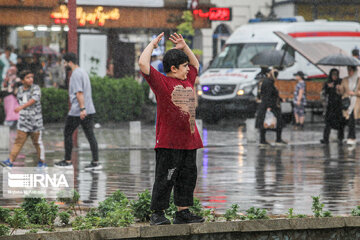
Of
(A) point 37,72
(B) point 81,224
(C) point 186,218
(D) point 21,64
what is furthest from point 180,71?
(A) point 37,72

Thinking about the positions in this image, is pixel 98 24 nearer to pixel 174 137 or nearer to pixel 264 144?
pixel 264 144

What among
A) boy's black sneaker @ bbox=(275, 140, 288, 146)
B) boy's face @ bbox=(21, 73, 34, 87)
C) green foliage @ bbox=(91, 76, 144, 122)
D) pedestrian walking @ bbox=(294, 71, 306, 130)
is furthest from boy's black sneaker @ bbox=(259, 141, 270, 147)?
green foliage @ bbox=(91, 76, 144, 122)

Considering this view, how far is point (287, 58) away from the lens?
26047mm

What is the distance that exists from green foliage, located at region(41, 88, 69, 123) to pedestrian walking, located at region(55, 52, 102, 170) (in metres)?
9.92

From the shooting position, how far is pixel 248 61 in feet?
86.8

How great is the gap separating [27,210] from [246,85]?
17.4 meters

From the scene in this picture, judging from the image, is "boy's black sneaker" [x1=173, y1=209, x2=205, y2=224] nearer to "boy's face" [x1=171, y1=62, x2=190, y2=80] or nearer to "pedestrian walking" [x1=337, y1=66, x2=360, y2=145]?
"boy's face" [x1=171, y1=62, x2=190, y2=80]

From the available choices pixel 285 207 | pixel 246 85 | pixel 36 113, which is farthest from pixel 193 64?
pixel 246 85

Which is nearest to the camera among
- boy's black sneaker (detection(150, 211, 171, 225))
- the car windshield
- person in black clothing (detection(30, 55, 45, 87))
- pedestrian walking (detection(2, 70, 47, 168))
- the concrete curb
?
the concrete curb

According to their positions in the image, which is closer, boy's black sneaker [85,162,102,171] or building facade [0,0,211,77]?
boy's black sneaker [85,162,102,171]

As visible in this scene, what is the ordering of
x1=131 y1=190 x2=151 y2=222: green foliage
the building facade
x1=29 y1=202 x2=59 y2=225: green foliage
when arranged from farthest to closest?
the building facade
x1=131 y1=190 x2=151 y2=222: green foliage
x1=29 y1=202 x2=59 y2=225: green foliage

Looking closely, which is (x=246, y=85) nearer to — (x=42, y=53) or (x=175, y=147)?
(x=42, y=53)

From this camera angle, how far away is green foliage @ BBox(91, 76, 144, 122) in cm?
2531

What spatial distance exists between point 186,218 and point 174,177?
0.34 meters
